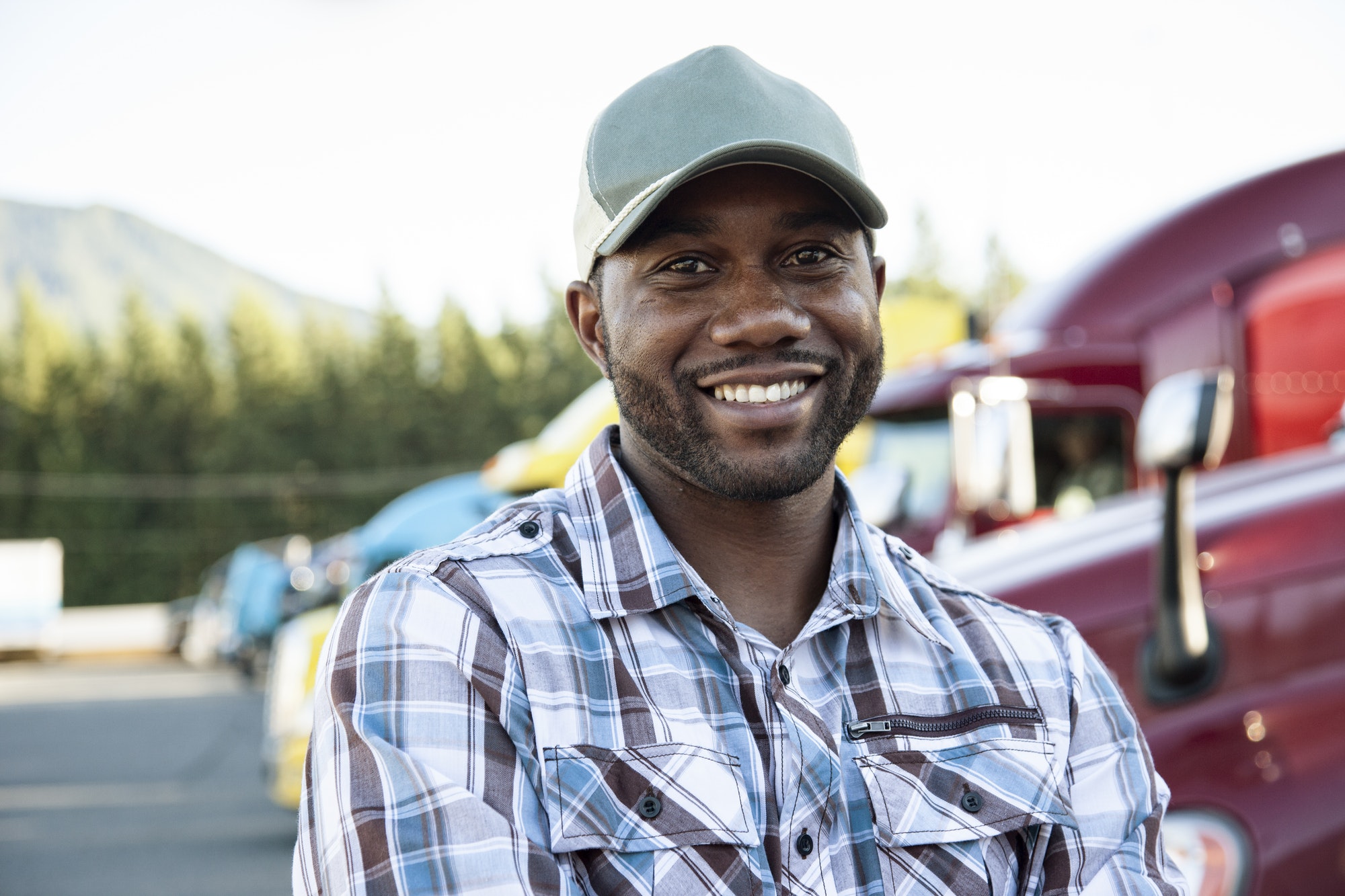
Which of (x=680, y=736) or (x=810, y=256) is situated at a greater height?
(x=810, y=256)

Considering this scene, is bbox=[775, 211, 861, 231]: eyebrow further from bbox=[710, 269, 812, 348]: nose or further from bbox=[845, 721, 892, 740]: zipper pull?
bbox=[845, 721, 892, 740]: zipper pull

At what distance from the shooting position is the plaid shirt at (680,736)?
50.6 inches

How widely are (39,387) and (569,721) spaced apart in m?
42.5

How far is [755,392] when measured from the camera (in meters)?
1.59

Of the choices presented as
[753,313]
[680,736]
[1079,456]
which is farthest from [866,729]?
[1079,456]

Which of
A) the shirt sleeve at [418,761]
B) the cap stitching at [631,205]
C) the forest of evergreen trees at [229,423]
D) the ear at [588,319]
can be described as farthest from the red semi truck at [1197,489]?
the forest of evergreen trees at [229,423]

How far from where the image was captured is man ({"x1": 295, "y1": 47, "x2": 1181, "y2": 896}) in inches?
51.6

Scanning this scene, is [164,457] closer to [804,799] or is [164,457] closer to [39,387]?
[39,387]

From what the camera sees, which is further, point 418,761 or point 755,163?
→ point 755,163

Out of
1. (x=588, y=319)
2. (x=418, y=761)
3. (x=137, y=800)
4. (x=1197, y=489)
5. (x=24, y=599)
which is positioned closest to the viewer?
(x=418, y=761)

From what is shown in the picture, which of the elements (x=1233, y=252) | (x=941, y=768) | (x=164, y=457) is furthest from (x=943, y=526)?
(x=164, y=457)

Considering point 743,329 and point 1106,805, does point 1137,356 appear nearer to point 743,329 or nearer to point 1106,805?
point 1106,805

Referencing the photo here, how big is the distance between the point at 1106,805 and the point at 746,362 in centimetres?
68

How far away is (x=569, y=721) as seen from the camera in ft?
4.45
